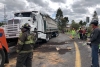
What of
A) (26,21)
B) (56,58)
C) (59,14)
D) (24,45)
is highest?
(59,14)

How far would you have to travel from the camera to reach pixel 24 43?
19.7 ft

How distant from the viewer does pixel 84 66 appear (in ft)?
26.1

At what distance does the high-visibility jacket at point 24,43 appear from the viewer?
5.94 meters

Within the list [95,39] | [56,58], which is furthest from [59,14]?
[95,39]

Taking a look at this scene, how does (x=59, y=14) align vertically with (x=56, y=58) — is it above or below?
above

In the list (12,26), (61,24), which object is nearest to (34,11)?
(12,26)

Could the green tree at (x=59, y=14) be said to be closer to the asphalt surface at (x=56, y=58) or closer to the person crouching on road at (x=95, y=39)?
the asphalt surface at (x=56, y=58)

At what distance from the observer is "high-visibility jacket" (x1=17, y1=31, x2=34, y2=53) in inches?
234

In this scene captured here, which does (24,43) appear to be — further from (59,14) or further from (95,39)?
(59,14)

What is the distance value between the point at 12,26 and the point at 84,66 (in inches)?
244

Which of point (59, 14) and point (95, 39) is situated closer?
point (95, 39)

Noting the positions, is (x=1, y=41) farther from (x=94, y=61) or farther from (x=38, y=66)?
(x=94, y=61)

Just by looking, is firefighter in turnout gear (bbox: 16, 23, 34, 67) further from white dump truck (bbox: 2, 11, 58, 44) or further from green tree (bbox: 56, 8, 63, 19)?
green tree (bbox: 56, 8, 63, 19)

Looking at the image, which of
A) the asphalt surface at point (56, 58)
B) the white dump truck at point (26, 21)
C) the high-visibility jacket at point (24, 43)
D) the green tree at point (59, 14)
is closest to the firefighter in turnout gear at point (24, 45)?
the high-visibility jacket at point (24, 43)
